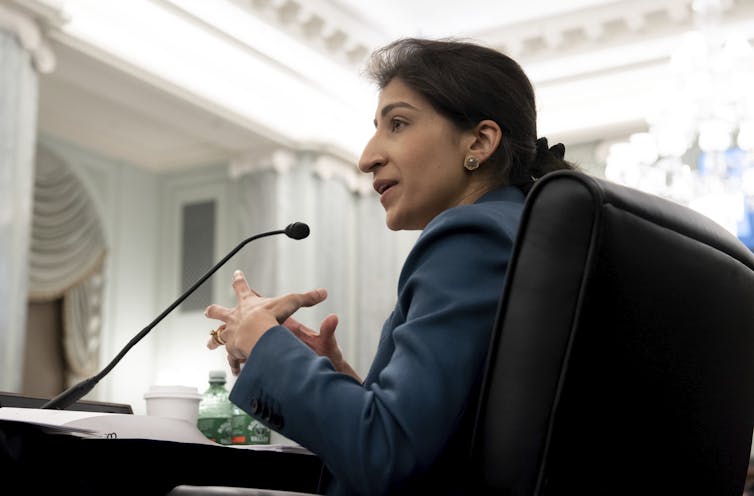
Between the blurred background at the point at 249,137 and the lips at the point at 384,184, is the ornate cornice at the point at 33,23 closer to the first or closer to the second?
the blurred background at the point at 249,137

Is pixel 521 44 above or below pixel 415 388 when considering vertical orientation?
above

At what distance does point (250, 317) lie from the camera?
4.06 feet

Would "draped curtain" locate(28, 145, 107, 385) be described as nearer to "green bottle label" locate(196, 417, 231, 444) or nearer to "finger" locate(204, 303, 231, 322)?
"green bottle label" locate(196, 417, 231, 444)

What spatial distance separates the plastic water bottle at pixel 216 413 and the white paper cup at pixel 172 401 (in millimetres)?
180

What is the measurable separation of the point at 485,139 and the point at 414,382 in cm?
47

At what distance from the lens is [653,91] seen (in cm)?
754

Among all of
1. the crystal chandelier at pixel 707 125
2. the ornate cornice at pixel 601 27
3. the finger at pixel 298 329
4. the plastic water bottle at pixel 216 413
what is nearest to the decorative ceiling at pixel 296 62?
the ornate cornice at pixel 601 27

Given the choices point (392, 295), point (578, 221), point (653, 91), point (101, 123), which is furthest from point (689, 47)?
point (578, 221)

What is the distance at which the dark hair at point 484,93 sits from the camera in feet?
4.53

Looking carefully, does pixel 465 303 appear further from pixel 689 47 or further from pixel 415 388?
pixel 689 47

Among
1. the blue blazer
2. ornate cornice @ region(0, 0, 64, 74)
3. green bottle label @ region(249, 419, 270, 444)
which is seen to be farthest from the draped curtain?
the blue blazer

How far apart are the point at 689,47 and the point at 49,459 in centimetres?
526

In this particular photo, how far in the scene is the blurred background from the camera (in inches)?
228

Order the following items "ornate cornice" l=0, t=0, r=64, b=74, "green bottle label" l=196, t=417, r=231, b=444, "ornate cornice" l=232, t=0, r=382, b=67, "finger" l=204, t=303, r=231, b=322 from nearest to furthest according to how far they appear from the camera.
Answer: "finger" l=204, t=303, r=231, b=322 < "green bottle label" l=196, t=417, r=231, b=444 < "ornate cornice" l=0, t=0, r=64, b=74 < "ornate cornice" l=232, t=0, r=382, b=67
